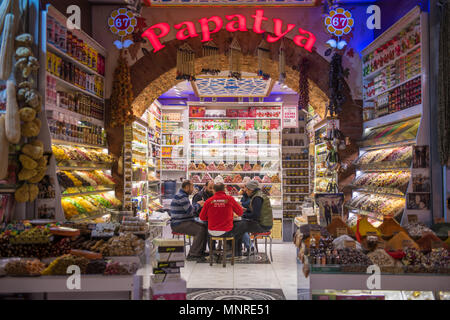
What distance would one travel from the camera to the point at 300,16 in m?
8.29

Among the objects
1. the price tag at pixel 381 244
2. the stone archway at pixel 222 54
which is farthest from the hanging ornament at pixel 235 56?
the price tag at pixel 381 244

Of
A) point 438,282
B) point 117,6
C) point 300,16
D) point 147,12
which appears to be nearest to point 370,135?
point 300,16

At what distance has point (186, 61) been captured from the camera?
8141 millimetres

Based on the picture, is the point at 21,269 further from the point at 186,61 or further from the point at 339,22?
the point at 339,22

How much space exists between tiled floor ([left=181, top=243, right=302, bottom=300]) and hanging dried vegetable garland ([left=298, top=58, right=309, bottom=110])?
9.69 ft

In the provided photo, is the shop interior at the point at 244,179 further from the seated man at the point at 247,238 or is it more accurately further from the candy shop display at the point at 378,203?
the seated man at the point at 247,238

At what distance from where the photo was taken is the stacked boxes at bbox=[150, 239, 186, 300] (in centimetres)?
352

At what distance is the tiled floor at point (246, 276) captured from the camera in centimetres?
571

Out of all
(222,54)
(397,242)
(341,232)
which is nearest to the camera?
(397,242)

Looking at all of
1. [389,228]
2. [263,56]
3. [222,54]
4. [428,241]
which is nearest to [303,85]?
[263,56]

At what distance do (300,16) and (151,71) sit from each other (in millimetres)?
3124

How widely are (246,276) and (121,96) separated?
402cm

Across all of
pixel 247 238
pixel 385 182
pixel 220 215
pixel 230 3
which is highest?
pixel 230 3

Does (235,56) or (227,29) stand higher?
(227,29)
